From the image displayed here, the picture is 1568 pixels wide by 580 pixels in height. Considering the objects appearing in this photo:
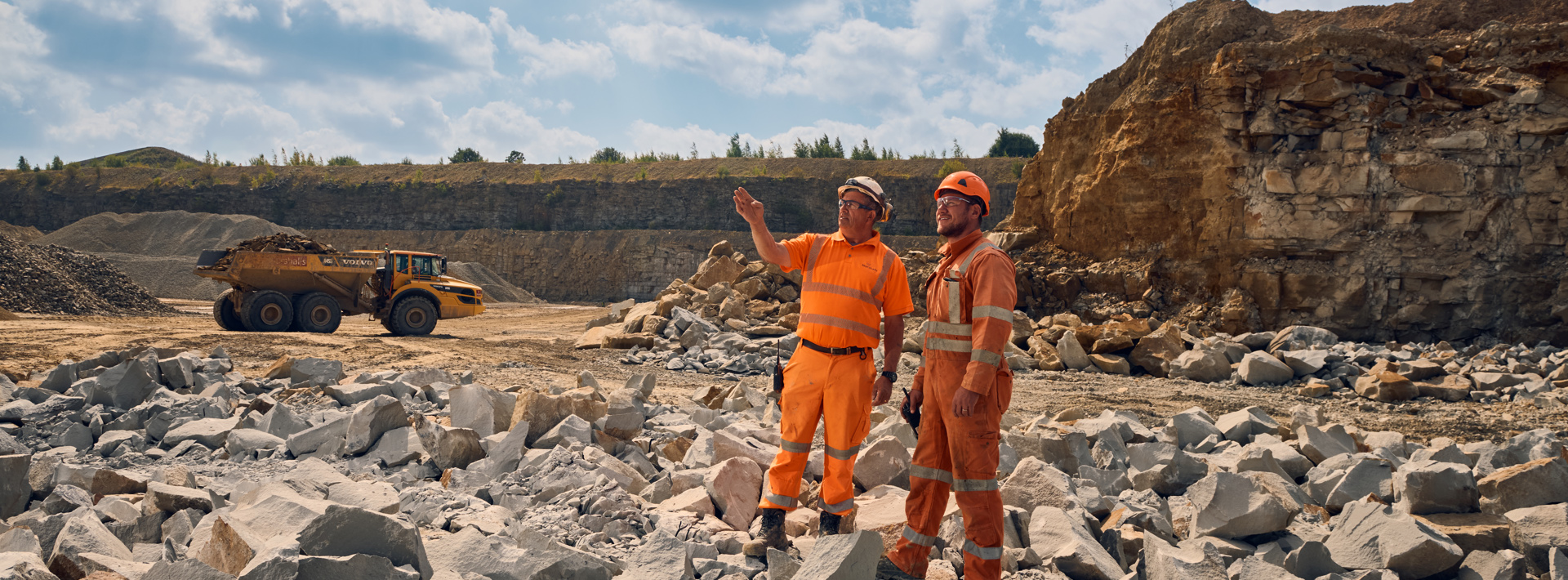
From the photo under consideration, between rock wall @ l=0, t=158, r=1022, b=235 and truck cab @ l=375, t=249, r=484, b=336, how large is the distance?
2068cm

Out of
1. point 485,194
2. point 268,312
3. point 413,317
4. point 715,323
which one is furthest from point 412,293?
point 485,194

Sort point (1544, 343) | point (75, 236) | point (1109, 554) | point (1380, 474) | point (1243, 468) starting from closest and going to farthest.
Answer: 1. point (1109, 554)
2. point (1380, 474)
3. point (1243, 468)
4. point (1544, 343)
5. point (75, 236)

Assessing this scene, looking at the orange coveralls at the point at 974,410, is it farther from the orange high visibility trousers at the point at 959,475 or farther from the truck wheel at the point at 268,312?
the truck wheel at the point at 268,312

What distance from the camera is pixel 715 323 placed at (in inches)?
544

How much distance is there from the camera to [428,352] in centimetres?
1217

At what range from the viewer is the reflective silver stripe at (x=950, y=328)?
308 cm

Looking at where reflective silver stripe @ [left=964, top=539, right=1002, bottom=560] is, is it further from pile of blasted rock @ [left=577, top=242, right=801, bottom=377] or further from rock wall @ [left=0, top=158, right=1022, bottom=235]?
rock wall @ [left=0, top=158, right=1022, bottom=235]

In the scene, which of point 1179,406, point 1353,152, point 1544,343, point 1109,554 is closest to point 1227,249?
point 1353,152

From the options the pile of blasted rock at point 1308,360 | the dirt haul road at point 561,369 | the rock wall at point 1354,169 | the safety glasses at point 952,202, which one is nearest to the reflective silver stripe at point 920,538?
the safety glasses at point 952,202

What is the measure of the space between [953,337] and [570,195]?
120ft

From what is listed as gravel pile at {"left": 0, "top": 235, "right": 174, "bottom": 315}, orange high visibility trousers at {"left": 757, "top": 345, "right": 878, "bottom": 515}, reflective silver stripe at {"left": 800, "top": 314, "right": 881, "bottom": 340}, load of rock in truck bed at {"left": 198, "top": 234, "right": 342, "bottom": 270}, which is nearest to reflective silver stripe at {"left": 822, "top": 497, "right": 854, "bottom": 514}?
orange high visibility trousers at {"left": 757, "top": 345, "right": 878, "bottom": 515}

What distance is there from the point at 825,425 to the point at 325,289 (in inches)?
568

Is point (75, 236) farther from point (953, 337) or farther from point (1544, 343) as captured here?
point (1544, 343)

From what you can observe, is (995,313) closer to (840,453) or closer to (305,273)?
(840,453)
